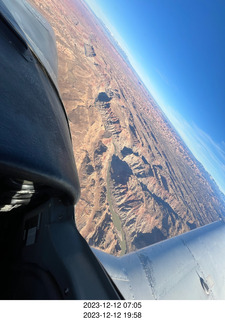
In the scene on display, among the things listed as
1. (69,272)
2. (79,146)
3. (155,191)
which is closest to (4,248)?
(69,272)

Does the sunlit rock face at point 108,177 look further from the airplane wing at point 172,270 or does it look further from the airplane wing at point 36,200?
the airplane wing at point 36,200

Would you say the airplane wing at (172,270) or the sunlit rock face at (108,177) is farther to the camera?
the sunlit rock face at (108,177)

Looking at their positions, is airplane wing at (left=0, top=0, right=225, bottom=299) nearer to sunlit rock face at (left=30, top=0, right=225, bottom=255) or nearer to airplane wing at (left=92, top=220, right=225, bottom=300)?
airplane wing at (left=92, top=220, right=225, bottom=300)

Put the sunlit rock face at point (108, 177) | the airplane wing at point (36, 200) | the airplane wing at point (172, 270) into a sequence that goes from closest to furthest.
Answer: the airplane wing at point (36, 200) → the airplane wing at point (172, 270) → the sunlit rock face at point (108, 177)

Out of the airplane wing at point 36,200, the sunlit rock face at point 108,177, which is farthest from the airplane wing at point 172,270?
the sunlit rock face at point 108,177

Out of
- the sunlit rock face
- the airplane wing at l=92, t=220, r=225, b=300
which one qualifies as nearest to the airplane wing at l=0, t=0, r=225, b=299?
the airplane wing at l=92, t=220, r=225, b=300

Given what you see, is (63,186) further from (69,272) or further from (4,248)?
(4,248)

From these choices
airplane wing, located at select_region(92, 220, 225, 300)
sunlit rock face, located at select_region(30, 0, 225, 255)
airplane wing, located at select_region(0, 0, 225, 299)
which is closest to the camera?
airplane wing, located at select_region(0, 0, 225, 299)

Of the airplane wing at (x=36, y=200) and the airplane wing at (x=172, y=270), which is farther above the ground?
the airplane wing at (x=36, y=200)

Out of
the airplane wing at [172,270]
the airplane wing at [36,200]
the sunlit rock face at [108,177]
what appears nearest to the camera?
the airplane wing at [36,200]

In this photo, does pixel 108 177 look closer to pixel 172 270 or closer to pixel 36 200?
pixel 172 270
